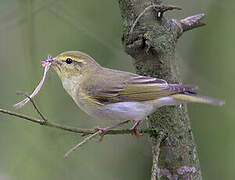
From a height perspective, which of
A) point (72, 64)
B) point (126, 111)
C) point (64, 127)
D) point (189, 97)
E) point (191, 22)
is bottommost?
point (126, 111)

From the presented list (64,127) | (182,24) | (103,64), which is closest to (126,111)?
(182,24)

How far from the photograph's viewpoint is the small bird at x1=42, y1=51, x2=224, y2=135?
3113 millimetres

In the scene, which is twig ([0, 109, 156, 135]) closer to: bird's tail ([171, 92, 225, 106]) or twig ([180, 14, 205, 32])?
bird's tail ([171, 92, 225, 106])

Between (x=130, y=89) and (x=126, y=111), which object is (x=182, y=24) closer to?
(x=130, y=89)

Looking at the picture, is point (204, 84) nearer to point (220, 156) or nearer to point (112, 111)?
point (220, 156)

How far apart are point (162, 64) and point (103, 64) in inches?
108

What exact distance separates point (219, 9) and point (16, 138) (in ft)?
12.0

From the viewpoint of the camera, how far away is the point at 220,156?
18.4ft

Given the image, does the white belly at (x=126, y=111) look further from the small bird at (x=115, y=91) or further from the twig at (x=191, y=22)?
the twig at (x=191, y=22)

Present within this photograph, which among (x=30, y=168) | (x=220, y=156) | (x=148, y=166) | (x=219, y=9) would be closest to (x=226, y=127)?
(x=220, y=156)

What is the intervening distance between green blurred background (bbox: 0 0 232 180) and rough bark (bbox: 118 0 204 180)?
167 centimetres

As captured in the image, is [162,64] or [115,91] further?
→ [115,91]

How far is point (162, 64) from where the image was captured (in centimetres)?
304

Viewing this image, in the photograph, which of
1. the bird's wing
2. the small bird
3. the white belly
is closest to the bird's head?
the small bird
